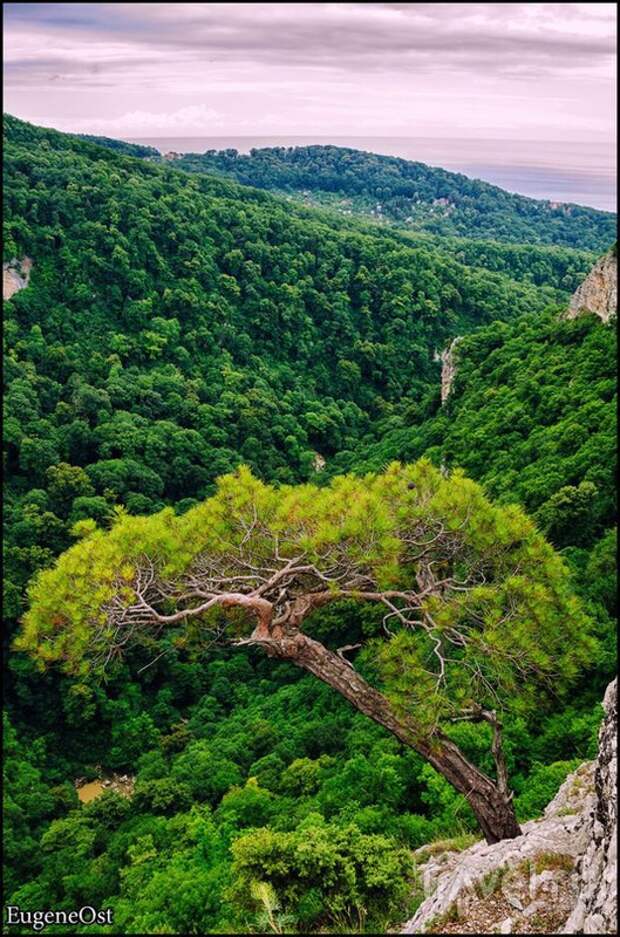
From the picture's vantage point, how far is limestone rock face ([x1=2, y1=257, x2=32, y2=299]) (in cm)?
4547

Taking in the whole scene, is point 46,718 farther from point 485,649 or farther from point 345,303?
point 345,303

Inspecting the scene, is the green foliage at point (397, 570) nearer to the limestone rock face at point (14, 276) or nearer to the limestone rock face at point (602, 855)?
the limestone rock face at point (602, 855)

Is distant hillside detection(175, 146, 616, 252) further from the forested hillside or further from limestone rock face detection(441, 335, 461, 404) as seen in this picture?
limestone rock face detection(441, 335, 461, 404)

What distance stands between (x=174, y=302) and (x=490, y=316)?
25.4 meters

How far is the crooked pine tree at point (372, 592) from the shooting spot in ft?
26.5

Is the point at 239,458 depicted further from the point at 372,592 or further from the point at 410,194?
the point at 410,194

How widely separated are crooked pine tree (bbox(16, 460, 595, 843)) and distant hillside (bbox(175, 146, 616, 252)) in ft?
380

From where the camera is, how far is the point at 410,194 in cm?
14675

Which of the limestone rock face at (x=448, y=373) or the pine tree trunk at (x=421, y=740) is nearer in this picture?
the pine tree trunk at (x=421, y=740)

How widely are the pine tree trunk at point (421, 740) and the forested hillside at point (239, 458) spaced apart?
3.16 feet

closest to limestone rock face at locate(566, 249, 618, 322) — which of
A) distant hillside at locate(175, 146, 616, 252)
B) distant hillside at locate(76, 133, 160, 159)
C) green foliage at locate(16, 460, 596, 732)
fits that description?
green foliage at locate(16, 460, 596, 732)

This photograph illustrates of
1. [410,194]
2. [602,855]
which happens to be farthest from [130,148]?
[602,855]

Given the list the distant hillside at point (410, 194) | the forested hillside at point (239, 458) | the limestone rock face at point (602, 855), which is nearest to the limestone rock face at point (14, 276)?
the forested hillside at point (239, 458)

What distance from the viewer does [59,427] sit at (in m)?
37.5
